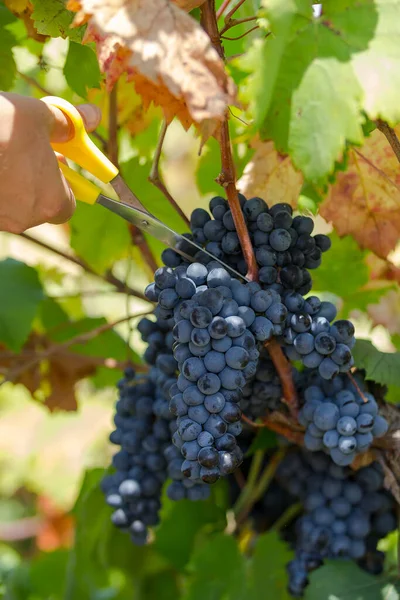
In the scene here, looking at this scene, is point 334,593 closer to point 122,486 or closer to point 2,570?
point 122,486

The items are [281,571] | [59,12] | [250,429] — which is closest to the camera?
[59,12]

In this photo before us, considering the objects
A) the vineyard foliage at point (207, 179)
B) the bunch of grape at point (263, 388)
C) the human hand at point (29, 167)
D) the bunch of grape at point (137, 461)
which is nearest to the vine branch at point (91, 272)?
the vineyard foliage at point (207, 179)

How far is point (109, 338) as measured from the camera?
3.91 ft

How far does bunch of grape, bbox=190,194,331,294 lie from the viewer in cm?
65

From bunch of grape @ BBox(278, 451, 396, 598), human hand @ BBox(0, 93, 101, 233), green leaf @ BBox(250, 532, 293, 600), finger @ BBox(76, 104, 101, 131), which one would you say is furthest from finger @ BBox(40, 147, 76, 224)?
green leaf @ BBox(250, 532, 293, 600)

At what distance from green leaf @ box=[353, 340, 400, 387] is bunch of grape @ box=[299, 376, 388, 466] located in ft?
0.07

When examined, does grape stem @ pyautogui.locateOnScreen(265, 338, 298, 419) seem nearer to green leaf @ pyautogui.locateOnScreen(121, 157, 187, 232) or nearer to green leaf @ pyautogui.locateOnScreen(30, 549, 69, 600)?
green leaf @ pyautogui.locateOnScreen(121, 157, 187, 232)

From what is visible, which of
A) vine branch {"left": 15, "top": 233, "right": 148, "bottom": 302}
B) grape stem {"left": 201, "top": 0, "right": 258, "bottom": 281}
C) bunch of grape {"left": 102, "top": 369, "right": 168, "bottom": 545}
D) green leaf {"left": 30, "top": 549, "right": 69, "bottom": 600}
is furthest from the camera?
green leaf {"left": 30, "top": 549, "right": 69, "bottom": 600}

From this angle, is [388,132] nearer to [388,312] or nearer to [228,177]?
[228,177]

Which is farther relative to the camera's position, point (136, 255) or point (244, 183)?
point (136, 255)

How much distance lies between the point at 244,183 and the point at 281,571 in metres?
0.56

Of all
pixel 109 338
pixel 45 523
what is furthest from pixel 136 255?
pixel 45 523

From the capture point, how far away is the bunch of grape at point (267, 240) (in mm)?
654

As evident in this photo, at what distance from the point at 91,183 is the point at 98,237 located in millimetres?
518
